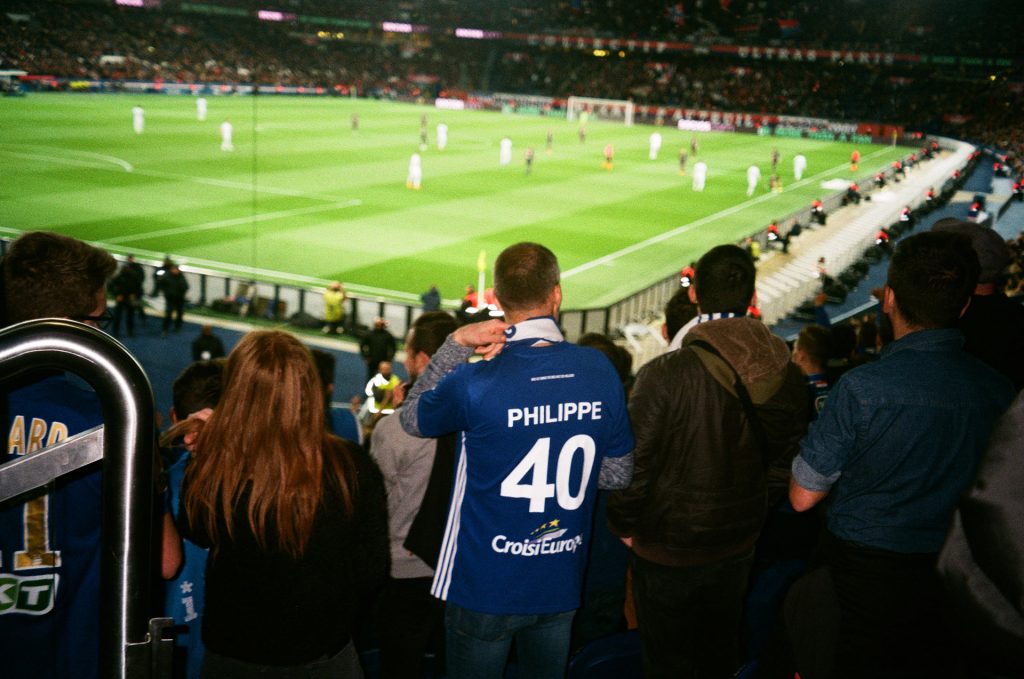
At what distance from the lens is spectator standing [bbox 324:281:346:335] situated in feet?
59.4

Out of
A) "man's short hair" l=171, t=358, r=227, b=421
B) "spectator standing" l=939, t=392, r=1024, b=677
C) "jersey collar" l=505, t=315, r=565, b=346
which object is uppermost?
"spectator standing" l=939, t=392, r=1024, b=677

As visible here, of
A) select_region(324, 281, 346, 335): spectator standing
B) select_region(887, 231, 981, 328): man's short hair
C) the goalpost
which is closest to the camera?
select_region(887, 231, 981, 328): man's short hair

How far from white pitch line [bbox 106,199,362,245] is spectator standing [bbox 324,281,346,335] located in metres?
6.17

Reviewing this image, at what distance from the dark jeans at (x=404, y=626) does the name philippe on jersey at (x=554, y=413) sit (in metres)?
1.18

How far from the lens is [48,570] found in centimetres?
249

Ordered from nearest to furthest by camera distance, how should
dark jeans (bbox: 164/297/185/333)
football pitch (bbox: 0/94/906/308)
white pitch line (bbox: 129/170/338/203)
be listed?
dark jeans (bbox: 164/297/185/333)
football pitch (bbox: 0/94/906/308)
white pitch line (bbox: 129/170/338/203)

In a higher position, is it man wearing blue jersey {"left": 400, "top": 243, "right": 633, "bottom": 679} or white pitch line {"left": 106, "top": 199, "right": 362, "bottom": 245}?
man wearing blue jersey {"left": 400, "top": 243, "right": 633, "bottom": 679}

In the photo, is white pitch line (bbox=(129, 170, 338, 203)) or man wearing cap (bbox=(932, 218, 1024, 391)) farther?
white pitch line (bbox=(129, 170, 338, 203))

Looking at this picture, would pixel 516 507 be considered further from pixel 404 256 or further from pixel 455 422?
pixel 404 256

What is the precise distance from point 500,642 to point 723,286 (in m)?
2.04

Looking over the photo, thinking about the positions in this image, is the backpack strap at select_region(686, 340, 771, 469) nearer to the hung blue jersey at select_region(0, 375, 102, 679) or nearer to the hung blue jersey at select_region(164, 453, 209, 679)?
the hung blue jersey at select_region(164, 453, 209, 679)

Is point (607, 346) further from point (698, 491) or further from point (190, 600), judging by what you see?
point (190, 600)

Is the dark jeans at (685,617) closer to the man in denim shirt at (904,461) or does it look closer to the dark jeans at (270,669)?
the man in denim shirt at (904,461)

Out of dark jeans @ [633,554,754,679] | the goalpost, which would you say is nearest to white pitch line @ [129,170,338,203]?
dark jeans @ [633,554,754,679]
